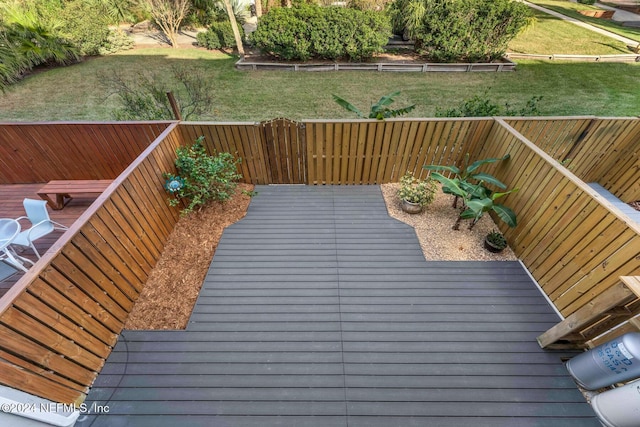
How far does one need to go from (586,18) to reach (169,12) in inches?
1126

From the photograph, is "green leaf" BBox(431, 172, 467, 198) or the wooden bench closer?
"green leaf" BBox(431, 172, 467, 198)

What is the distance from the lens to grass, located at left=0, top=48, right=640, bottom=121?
30.2ft

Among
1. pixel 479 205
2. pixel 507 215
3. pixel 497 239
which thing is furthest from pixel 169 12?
pixel 497 239

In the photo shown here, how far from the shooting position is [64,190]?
15.6 ft

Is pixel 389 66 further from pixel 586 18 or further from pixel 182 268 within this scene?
pixel 586 18

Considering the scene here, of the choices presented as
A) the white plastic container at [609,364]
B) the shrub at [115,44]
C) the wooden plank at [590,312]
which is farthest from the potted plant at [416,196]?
the shrub at [115,44]

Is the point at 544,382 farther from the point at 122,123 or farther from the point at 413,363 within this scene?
the point at 122,123

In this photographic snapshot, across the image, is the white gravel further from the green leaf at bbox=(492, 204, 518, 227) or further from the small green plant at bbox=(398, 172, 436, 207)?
the green leaf at bbox=(492, 204, 518, 227)

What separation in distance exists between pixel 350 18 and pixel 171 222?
11960mm

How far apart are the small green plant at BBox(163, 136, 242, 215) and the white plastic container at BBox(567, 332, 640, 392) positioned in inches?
207

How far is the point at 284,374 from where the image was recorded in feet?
9.68

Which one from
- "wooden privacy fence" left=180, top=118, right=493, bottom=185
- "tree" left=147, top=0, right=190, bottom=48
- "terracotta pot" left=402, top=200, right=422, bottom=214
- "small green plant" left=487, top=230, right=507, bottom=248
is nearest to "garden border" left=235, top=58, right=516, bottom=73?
"tree" left=147, top=0, right=190, bottom=48

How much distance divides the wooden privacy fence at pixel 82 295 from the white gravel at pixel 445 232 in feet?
13.5

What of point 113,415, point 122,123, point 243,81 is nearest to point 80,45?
point 243,81
